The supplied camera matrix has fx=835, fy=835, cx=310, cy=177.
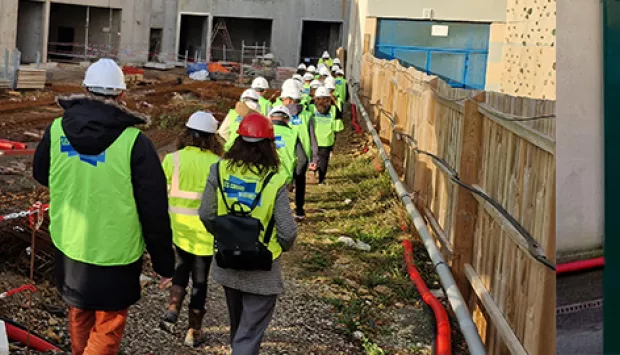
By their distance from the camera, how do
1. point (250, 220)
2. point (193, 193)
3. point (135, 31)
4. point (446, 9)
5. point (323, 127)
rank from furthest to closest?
point (135, 31)
point (446, 9)
point (323, 127)
point (193, 193)
point (250, 220)

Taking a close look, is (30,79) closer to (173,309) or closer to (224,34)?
(173,309)

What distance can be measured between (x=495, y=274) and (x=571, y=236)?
4.44 meters

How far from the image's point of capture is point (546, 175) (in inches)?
174

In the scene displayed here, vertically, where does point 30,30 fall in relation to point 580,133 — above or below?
above

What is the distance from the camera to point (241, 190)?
16.5 ft

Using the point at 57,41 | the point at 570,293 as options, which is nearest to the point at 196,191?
the point at 570,293

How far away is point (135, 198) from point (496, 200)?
277 cm

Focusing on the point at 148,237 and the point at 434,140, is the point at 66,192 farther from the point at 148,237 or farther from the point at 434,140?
the point at 434,140

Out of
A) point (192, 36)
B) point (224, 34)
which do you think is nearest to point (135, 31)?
point (192, 36)

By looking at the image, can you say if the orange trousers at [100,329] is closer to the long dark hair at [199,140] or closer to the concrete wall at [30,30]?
the long dark hair at [199,140]

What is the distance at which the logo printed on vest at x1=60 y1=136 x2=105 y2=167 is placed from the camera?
441cm

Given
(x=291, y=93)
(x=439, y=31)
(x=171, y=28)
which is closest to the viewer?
(x=291, y=93)

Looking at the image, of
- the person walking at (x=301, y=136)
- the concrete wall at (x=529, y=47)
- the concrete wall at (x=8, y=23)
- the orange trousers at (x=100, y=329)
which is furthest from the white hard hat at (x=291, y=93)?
the concrete wall at (x=8, y=23)

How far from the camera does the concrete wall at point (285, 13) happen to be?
43.9 metres
